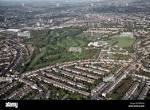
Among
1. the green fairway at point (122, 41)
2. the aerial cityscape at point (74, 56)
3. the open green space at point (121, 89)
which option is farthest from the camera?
the green fairway at point (122, 41)

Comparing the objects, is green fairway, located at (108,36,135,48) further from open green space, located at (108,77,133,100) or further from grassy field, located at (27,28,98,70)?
open green space, located at (108,77,133,100)

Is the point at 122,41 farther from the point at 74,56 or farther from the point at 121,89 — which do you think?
the point at 121,89

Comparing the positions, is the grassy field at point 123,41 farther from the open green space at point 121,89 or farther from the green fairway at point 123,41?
the open green space at point 121,89

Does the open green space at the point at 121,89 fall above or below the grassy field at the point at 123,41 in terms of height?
below

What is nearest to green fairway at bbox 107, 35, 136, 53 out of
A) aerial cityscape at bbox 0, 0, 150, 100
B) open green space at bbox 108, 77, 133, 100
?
aerial cityscape at bbox 0, 0, 150, 100

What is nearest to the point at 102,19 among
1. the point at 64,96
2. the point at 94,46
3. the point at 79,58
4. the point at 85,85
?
the point at 94,46

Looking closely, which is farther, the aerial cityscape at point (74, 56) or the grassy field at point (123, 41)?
the grassy field at point (123, 41)

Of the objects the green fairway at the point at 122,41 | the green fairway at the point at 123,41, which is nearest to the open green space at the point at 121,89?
the green fairway at the point at 123,41

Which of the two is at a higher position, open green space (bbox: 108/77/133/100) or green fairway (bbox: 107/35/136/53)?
green fairway (bbox: 107/35/136/53)
